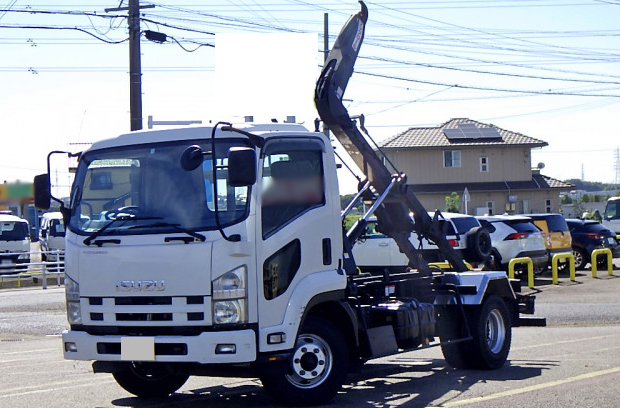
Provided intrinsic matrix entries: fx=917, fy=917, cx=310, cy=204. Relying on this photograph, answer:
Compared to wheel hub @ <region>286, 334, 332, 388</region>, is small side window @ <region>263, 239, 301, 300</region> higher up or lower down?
higher up

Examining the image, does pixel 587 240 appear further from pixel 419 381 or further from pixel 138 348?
pixel 138 348

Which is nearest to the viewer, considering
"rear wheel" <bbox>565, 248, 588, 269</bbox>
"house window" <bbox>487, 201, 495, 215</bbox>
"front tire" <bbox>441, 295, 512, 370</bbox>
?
"front tire" <bbox>441, 295, 512, 370</bbox>

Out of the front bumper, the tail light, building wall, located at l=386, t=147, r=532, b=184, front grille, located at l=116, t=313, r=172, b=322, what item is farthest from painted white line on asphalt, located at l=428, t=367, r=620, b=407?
building wall, located at l=386, t=147, r=532, b=184

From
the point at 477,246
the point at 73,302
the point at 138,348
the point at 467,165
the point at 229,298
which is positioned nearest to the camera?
the point at 229,298

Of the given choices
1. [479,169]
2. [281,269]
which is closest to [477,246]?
[281,269]

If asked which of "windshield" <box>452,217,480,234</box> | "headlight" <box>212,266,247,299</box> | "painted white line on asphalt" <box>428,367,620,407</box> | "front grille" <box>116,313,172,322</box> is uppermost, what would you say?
"windshield" <box>452,217,480,234</box>

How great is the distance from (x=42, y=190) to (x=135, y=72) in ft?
44.6

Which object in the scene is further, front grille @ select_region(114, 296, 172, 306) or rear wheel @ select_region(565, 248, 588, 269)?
rear wheel @ select_region(565, 248, 588, 269)

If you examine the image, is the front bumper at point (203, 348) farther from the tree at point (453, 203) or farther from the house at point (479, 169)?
the house at point (479, 169)

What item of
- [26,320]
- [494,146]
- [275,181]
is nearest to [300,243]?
[275,181]

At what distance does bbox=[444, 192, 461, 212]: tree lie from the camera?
174ft

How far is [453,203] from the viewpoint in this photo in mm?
53781

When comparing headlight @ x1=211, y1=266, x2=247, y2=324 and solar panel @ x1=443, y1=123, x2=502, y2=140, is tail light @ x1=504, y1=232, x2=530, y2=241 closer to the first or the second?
headlight @ x1=211, y1=266, x2=247, y2=324

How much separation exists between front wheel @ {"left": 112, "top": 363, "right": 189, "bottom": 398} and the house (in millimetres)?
48518
